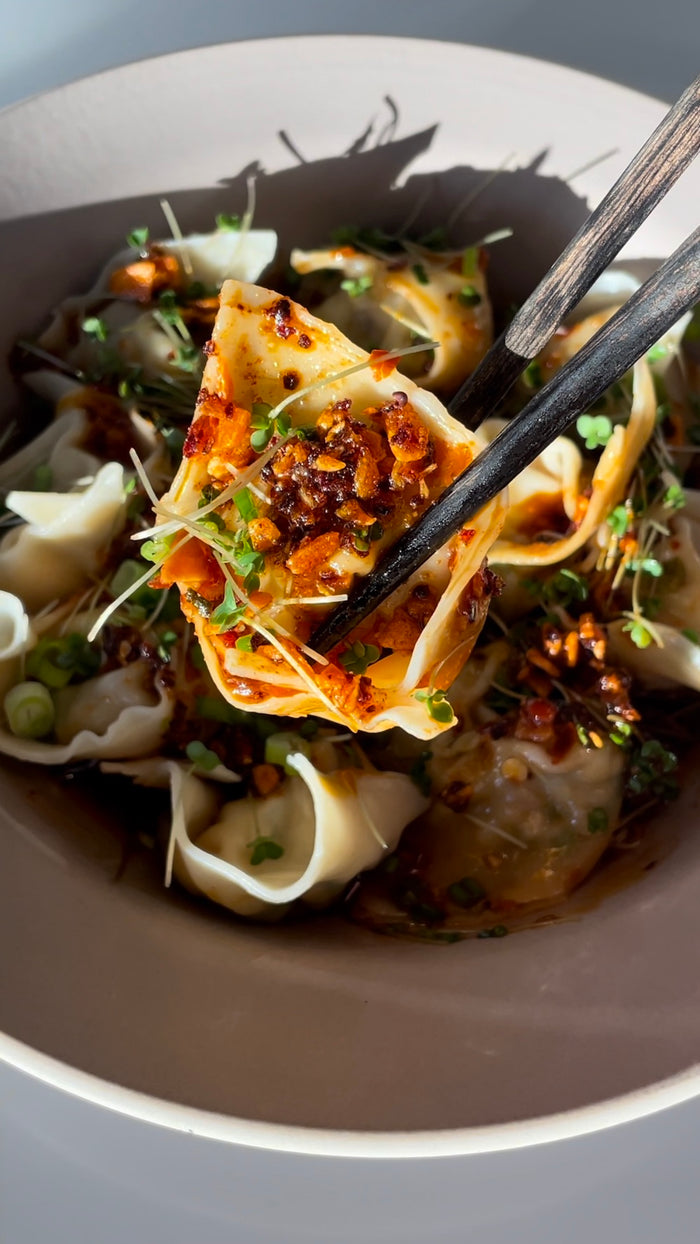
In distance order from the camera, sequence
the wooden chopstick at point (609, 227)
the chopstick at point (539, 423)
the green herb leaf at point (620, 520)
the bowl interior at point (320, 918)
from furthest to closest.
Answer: the green herb leaf at point (620, 520)
the bowl interior at point (320, 918)
the wooden chopstick at point (609, 227)
the chopstick at point (539, 423)

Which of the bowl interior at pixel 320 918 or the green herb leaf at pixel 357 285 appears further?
the green herb leaf at pixel 357 285

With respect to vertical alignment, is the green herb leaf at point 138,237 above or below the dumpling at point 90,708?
above

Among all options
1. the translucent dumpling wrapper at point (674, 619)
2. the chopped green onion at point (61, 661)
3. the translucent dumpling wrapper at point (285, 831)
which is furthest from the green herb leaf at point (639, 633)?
the chopped green onion at point (61, 661)

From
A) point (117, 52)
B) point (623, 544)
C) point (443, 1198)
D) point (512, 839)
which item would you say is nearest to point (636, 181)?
point (623, 544)

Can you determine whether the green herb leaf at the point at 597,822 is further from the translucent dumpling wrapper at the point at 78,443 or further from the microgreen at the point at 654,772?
the translucent dumpling wrapper at the point at 78,443

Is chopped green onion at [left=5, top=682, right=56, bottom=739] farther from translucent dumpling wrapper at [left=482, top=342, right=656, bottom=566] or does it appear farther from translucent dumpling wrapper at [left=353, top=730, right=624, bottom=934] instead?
translucent dumpling wrapper at [left=482, top=342, right=656, bottom=566]

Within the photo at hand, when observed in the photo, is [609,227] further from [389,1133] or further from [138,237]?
[389,1133]

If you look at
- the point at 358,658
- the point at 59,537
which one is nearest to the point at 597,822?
the point at 358,658
